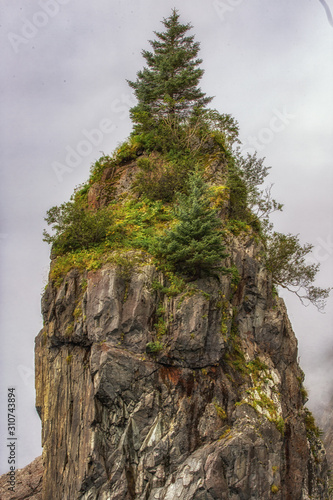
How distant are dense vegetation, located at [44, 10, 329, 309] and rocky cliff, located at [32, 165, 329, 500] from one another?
1413 millimetres

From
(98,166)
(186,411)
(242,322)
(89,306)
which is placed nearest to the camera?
(186,411)

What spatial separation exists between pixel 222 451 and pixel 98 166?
52.8ft

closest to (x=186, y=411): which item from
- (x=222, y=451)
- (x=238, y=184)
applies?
(x=222, y=451)

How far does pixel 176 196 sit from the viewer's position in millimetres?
18531

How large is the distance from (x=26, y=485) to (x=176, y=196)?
65.5 ft

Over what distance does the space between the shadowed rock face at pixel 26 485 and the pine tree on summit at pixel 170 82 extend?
22.3 metres

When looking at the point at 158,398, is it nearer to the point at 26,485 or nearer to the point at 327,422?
the point at 26,485

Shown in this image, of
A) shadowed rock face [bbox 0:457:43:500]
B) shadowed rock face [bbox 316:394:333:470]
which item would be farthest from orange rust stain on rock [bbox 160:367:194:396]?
shadowed rock face [bbox 316:394:333:470]

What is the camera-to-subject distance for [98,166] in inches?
878

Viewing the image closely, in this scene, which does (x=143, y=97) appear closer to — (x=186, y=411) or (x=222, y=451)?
(x=186, y=411)

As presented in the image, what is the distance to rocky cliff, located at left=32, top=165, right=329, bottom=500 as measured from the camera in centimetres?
1290

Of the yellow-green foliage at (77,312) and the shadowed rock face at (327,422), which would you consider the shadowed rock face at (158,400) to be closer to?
the yellow-green foliage at (77,312)

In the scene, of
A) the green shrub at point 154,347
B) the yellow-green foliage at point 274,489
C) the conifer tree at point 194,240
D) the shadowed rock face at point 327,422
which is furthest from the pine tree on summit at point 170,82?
the shadowed rock face at point 327,422

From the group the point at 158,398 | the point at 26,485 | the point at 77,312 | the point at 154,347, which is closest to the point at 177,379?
the point at 158,398
